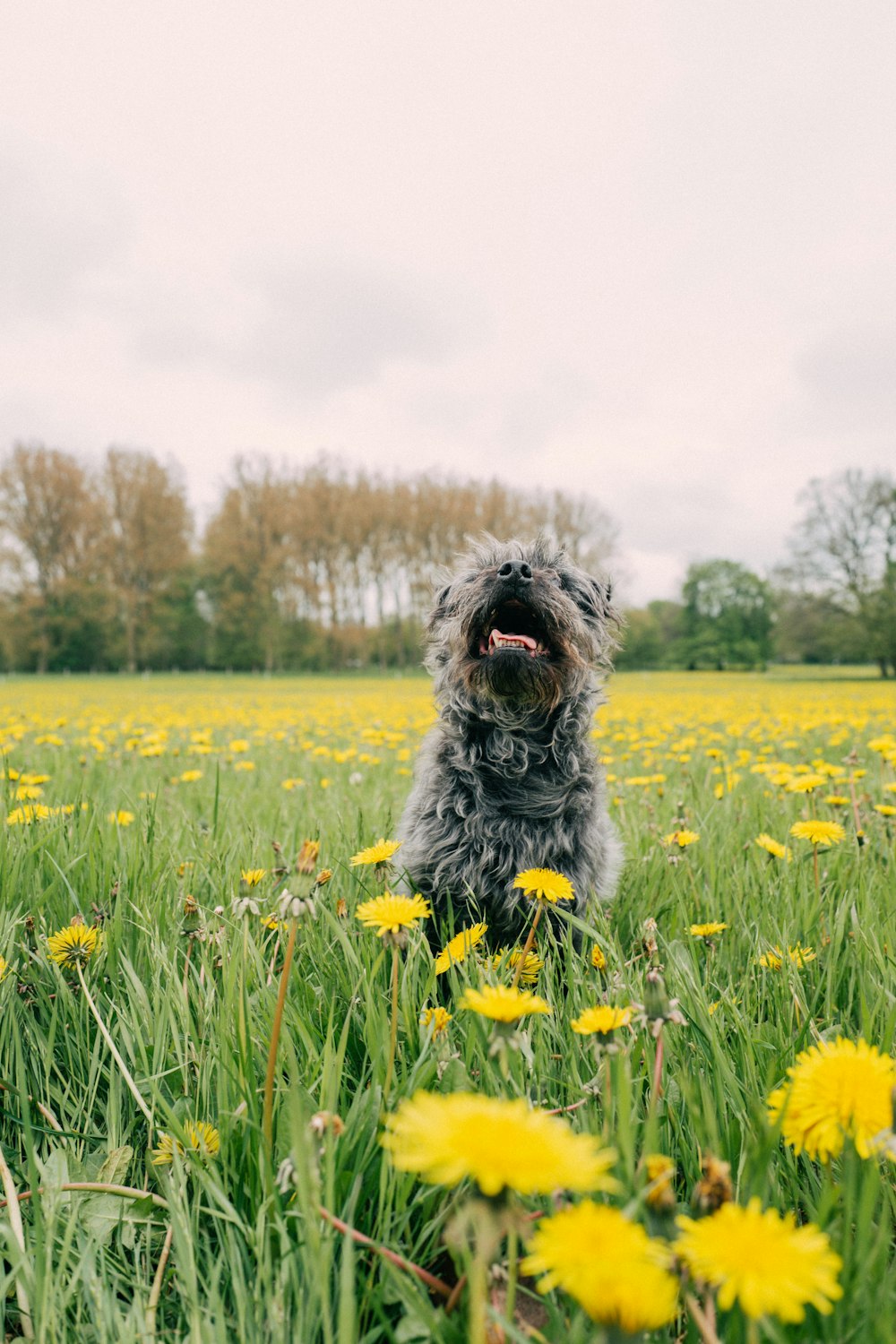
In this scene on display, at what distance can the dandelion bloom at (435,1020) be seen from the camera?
1.35 m

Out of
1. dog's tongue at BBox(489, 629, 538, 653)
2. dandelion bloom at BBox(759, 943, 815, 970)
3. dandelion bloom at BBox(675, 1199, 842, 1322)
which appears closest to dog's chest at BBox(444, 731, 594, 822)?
dog's tongue at BBox(489, 629, 538, 653)

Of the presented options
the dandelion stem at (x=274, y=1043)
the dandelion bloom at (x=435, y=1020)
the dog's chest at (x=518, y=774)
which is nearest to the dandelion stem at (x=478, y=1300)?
the dandelion stem at (x=274, y=1043)

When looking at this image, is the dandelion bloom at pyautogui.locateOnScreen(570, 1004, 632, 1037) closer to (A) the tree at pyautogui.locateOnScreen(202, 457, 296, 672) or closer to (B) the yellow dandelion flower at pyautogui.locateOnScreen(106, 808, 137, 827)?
(B) the yellow dandelion flower at pyautogui.locateOnScreen(106, 808, 137, 827)

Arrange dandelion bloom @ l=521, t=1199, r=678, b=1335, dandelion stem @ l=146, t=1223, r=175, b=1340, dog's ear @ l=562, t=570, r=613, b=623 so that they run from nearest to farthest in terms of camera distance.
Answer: dandelion bloom @ l=521, t=1199, r=678, b=1335 < dandelion stem @ l=146, t=1223, r=175, b=1340 < dog's ear @ l=562, t=570, r=613, b=623

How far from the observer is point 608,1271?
0.51 m

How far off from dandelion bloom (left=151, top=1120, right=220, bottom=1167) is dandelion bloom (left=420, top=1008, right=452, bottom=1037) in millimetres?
431

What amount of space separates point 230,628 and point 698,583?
52.3m

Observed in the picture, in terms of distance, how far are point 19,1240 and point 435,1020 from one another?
71 centimetres

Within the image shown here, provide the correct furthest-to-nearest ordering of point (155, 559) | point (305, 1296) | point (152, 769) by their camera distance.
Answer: point (155, 559), point (152, 769), point (305, 1296)

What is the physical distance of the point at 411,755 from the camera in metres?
6.73

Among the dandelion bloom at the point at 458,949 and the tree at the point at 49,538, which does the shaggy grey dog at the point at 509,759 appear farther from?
the tree at the point at 49,538

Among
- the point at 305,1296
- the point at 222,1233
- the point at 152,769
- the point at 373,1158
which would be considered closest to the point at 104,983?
the point at 222,1233

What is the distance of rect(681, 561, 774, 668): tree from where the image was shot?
68188 mm

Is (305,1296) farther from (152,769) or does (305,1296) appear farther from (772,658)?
(772,658)
